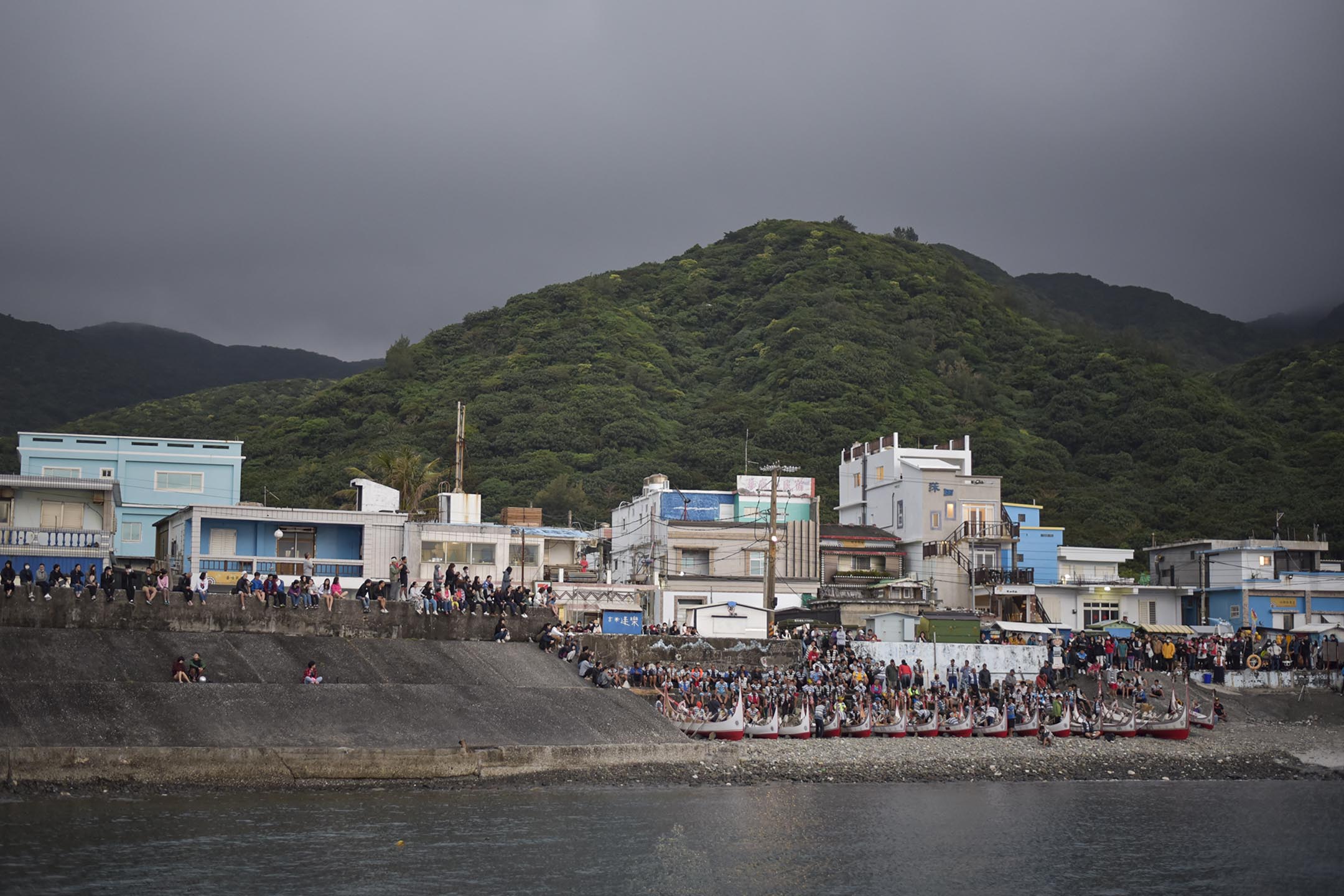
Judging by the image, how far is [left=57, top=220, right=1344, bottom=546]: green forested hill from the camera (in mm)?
98500

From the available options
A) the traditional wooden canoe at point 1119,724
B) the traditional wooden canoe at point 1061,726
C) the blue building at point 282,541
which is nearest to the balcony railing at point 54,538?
the blue building at point 282,541

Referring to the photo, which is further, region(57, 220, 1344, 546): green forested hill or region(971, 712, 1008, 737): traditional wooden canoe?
region(57, 220, 1344, 546): green forested hill

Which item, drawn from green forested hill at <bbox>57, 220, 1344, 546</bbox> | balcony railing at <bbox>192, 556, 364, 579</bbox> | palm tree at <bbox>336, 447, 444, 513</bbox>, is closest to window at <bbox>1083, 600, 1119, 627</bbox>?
green forested hill at <bbox>57, 220, 1344, 546</bbox>

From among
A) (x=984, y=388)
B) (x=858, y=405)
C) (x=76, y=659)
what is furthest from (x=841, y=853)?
(x=984, y=388)

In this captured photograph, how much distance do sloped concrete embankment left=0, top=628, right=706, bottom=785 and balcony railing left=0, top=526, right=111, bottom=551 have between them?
14.7 metres

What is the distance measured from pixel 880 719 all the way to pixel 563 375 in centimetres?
8010

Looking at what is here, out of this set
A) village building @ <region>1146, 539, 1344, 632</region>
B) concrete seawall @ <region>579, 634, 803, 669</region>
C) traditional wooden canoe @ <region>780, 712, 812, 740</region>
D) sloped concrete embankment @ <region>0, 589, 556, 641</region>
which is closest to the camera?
sloped concrete embankment @ <region>0, 589, 556, 641</region>

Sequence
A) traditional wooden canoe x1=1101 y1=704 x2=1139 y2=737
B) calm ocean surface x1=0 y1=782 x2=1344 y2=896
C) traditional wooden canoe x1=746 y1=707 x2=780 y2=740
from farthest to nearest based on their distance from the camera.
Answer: traditional wooden canoe x1=1101 y1=704 x2=1139 y2=737 → traditional wooden canoe x1=746 y1=707 x2=780 y2=740 → calm ocean surface x1=0 y1=782 x2=1344 y2=896

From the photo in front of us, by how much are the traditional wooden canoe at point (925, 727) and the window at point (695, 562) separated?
22.4 metres

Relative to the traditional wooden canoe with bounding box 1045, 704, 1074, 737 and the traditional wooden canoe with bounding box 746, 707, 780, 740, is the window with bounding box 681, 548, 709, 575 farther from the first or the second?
the traditional wooden canoe with bounding box 1045, 704, 1074, 737

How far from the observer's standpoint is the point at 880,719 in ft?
155

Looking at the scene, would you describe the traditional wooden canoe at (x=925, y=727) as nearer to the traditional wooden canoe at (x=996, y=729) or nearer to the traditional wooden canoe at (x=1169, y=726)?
the traditional wooden canoe at (x=996, y=729)

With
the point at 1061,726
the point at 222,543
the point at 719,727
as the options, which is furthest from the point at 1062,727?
Result: the point at 222,543

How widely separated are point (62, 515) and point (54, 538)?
255 centimetres
